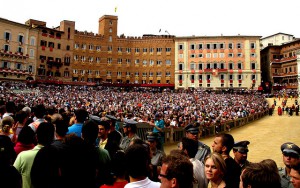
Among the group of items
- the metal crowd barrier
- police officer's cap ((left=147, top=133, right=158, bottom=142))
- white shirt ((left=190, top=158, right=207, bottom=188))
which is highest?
police officer's cap ((left=147, top=133, right=158, bottom=142))

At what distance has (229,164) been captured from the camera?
4.31 meters

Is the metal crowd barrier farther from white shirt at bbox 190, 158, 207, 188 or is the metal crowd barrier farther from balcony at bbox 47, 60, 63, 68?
balcony at bbox 47, 60, 63, 68

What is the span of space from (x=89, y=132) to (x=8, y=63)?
179ft

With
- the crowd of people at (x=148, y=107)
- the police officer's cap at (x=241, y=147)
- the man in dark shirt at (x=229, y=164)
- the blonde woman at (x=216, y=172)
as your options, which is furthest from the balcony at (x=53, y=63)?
the blonde woman at (x=216, y=172)

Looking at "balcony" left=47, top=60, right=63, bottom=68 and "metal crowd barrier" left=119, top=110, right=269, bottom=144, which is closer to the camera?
"metal crowd barrier" left=119, top=110, right=269, bottom=144

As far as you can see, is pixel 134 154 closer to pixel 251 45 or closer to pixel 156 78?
pixel 156 78

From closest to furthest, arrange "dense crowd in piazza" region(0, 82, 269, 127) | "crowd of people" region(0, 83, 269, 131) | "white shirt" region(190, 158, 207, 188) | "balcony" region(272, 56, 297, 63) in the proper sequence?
1. "white shirt" region(190, 158, 207, 188)
2. "crowd of people" region(0, 83, 269, 131)
3. "dense crowd in piazza" region(0, 82, 269, 127)
4. "balcony" region(272, 56, 297, 63)

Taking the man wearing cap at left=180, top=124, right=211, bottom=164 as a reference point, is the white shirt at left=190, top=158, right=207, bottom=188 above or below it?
below

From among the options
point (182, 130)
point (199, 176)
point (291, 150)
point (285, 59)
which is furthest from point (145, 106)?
point (285, 59)

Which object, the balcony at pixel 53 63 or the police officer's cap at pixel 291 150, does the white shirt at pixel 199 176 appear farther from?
the balcony at pixel 53 63

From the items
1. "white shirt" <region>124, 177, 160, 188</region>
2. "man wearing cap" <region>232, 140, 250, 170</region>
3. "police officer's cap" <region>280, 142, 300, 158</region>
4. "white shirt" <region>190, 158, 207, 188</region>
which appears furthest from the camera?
"man wearing cap" <region>232, 140, 250, 170</region>

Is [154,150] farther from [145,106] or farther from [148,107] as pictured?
[145,106]

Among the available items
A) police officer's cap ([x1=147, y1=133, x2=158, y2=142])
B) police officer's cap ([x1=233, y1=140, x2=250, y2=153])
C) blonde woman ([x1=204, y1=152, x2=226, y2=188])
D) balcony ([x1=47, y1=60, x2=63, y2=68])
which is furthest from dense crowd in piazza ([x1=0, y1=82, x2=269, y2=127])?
balcony ([x1=47, y1=60, x2=63, y2=68])

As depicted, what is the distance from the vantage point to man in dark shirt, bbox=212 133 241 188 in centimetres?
395
